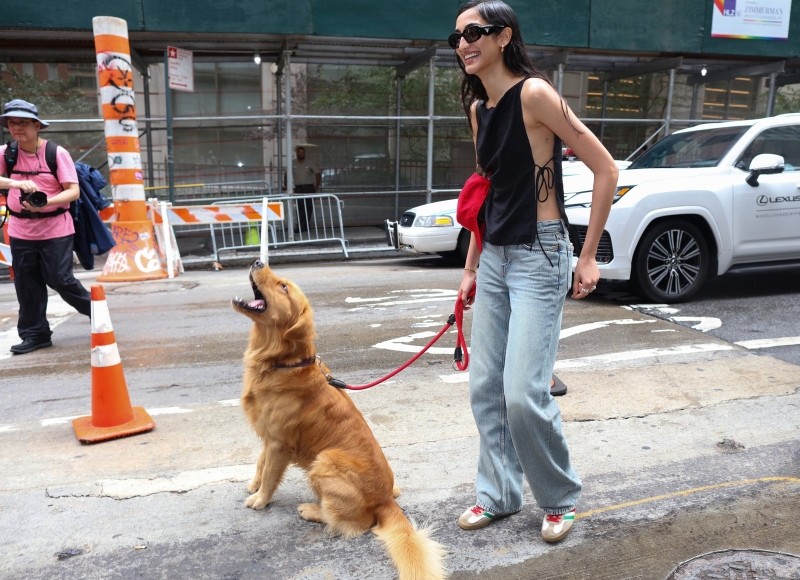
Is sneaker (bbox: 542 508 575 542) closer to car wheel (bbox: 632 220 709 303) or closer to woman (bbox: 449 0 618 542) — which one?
woman (bbox: 449 0 618 542)

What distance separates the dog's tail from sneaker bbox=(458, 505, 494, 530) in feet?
0.59

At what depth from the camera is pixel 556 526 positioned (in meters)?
2.72

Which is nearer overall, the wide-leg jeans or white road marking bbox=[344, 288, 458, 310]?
the wide-leg jeans

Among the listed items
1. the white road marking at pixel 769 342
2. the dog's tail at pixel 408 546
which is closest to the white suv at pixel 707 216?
the white road marking at pixel 769 342

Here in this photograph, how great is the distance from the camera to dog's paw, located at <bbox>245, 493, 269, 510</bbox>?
3033 mm

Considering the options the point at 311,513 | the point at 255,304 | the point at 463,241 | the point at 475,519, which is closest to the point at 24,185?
the point at 255,304

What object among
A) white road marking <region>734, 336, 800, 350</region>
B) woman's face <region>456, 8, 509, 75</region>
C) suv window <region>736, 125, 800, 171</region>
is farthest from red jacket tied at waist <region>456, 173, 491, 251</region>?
suv window <region>736, 125, 800, 171</region>

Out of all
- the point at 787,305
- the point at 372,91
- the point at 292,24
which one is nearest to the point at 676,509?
the point at 787,305

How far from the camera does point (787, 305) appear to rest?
272 inches

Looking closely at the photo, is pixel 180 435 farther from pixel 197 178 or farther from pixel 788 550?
pixel 197 178

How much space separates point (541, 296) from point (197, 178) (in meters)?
13.3

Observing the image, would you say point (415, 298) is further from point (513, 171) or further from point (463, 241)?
point (513, 171)

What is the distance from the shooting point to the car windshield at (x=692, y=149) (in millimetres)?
7223

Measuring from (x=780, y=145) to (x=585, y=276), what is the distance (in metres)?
6.23
